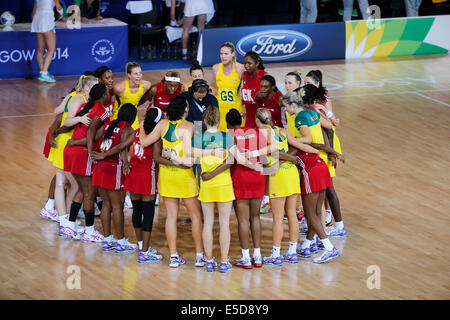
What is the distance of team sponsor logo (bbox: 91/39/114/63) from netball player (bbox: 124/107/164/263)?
9.26 m

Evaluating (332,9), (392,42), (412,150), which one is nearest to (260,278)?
(412,150)

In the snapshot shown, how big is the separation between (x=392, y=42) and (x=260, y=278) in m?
12.2

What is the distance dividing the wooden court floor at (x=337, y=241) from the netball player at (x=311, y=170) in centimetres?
35

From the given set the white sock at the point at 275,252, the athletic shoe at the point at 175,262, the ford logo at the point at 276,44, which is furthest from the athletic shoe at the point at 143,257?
the ford logo at the point at 276,44

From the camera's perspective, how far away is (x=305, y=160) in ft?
27.0

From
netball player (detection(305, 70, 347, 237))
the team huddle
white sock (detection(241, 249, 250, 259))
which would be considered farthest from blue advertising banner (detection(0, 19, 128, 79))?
white sock (detection(241, 249, 250, 259))

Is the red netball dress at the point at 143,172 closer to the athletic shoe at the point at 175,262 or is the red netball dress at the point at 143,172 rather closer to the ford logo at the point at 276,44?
the athletic shoe at the point at 175,262

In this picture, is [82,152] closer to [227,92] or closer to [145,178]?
[145,178]

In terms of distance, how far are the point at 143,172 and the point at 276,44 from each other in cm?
1070

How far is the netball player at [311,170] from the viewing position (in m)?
8.20

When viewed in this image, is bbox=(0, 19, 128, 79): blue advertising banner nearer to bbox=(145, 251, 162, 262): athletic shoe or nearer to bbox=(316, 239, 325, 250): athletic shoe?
bbox=(145, 251, 162, 262): athletic shoe

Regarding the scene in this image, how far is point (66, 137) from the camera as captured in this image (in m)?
9.02

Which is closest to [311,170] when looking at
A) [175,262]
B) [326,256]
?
[326,256]
